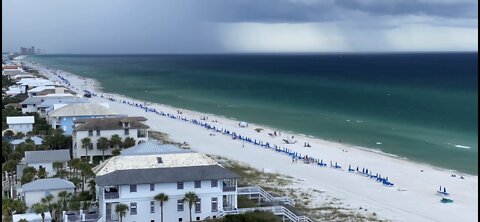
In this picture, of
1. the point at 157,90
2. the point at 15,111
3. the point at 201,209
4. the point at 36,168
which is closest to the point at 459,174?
the point at 201,209

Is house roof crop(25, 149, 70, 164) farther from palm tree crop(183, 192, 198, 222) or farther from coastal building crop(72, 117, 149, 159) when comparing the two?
palm tree crop(183, 192, 198, 222)

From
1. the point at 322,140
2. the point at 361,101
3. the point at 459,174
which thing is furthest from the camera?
the point at 361,101

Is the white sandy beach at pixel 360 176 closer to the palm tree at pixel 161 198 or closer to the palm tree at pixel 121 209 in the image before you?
the palm tree at pixel 161 198

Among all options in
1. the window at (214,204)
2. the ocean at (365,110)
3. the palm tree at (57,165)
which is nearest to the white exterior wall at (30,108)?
the palm tree at (57,165)

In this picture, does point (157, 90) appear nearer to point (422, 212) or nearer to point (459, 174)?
point (459, 174)

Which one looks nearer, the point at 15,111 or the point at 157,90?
the point at 15,111

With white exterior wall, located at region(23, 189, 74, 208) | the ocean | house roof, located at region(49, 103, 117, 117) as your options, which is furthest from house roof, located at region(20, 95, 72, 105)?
white exterior wall, located at region(23, 189, 74, 208)
